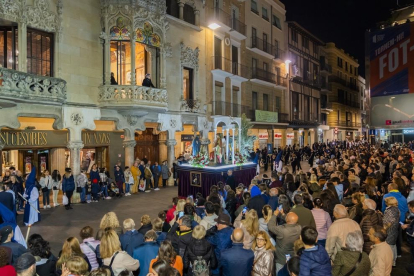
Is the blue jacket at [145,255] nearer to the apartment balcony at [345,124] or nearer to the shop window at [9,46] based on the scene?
the shop window at [9,46]

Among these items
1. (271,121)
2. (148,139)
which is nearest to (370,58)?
(271,121)

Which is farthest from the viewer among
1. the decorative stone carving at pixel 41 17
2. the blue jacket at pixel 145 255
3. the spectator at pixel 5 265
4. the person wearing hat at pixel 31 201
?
the decorative stone carving at pixel 41 17

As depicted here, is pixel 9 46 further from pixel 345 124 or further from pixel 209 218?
pixel 345 124

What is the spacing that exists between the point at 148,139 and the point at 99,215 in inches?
397

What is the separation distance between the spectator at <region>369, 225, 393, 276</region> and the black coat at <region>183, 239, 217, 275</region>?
2340 mm

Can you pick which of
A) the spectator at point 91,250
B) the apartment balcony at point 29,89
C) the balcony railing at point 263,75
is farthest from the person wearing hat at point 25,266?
the balcony railing at point 263,75

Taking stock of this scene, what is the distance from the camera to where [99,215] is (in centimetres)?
1228

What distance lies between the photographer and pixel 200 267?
456 centimetres

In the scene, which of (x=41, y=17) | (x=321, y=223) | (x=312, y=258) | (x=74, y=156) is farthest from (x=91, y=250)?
(x=41, y=17)

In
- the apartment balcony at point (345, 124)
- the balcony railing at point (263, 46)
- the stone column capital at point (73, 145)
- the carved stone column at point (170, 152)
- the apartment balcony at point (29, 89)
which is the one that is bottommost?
the carved stone column at point (170, 152)

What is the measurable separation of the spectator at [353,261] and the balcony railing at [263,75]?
85.5ft

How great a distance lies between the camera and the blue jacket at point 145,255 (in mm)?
4918

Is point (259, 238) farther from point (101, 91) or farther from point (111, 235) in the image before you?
point (101, 91)

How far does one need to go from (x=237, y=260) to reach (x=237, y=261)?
1 cm
